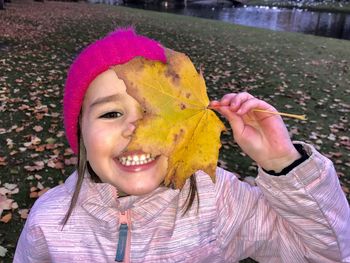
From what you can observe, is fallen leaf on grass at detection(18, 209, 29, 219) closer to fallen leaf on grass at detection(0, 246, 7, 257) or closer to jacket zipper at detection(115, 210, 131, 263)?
fallen leaf on grass at detection(0, 246, 7, 257)

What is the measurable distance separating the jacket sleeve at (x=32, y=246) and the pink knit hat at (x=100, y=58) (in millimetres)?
497

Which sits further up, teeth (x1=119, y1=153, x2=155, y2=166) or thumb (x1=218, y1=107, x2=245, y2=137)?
thumb (x1=218, y1=107, x2=245, y2=137)

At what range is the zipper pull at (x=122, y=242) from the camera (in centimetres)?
151

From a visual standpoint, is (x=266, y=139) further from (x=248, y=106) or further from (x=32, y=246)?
(x=32, y=246)

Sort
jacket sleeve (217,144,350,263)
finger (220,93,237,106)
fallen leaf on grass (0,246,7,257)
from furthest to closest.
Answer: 1. fallen leaf on grass (0,246,7,257)
2. jacket sleeve (217,144,350,263)
3. finger (220,93,237,106)

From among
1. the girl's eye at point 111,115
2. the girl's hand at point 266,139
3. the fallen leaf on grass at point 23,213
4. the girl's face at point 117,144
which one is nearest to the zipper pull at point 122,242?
the girl's face at point 117,144

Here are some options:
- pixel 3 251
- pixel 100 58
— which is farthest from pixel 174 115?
pixel 3 251

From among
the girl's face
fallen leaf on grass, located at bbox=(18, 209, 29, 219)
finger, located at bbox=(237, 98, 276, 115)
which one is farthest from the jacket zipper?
fallen leaf on grass, located at bbox=(18, 209, 29, 219)

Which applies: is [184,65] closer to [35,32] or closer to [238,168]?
[238,168]

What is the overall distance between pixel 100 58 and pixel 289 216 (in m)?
0.94

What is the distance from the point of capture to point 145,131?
965 mm

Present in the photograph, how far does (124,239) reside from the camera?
1524 mm

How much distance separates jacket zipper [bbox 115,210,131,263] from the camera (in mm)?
1511

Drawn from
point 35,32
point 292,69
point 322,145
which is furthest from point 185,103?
point 35,32
